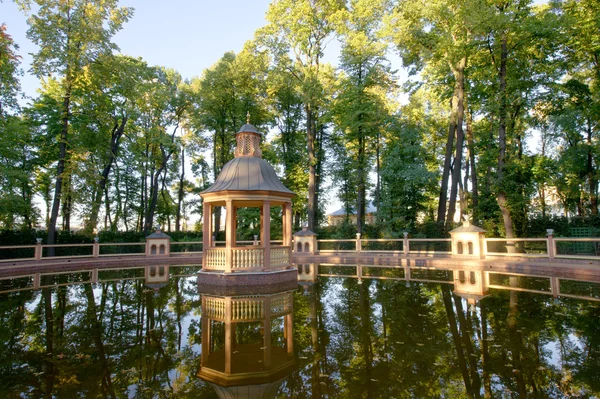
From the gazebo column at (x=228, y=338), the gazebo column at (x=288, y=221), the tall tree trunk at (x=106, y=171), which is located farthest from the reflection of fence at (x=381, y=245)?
the tall tree trunk at (x=106, y=171)

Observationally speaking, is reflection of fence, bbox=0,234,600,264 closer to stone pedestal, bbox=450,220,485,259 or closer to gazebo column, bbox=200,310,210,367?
stone pedestal, bbox=450,220,485,259

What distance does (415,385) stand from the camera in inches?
161

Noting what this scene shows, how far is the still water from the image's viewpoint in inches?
162

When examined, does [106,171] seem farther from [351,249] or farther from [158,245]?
[351,249]

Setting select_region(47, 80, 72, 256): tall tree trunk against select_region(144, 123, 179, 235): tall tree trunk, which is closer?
select_region(47, 80, 72, 256): tall tree trunk

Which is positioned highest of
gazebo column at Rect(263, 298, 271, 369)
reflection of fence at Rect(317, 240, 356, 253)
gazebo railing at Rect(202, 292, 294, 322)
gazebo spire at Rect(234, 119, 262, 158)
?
gazebo spire at Rect(234, 119, 262, 158)

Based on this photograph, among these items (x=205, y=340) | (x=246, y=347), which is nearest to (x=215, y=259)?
(x=205, y=340)

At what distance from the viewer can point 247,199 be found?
12578mm

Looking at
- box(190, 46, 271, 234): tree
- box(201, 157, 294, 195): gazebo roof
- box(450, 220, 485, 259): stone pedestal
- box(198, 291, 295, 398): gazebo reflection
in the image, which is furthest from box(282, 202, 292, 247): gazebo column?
box(190, 46, 271, 234): tree

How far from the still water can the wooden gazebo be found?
2485mm

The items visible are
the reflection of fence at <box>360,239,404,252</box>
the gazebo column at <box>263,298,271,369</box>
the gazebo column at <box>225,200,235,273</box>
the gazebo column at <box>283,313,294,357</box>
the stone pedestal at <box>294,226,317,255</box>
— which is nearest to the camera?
the gazebo column at <box>263,298,271,369</box>

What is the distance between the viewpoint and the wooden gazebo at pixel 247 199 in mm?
12180

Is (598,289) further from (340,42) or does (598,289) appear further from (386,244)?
(340,42)

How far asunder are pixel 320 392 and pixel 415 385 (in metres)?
1.10
